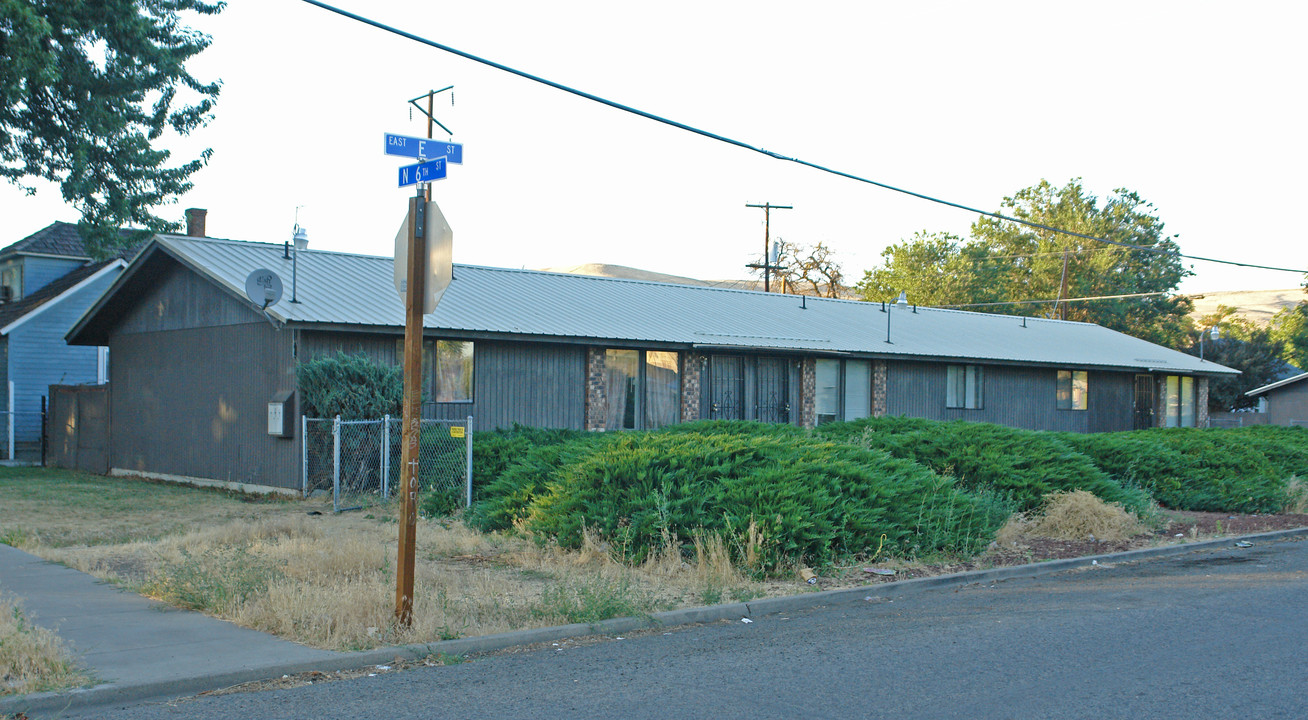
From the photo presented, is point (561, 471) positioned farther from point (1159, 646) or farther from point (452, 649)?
point (1159, 646)

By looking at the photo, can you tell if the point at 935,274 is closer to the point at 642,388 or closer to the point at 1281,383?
the point at 1281,383

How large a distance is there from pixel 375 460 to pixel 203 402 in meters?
5.60

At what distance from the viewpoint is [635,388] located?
23.6 m

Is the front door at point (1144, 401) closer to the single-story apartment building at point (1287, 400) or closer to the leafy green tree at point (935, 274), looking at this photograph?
the single-story apartment building at point (1287, 400)

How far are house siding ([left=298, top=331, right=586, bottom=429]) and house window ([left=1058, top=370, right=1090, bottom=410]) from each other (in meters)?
17.7

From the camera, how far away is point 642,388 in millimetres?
23734

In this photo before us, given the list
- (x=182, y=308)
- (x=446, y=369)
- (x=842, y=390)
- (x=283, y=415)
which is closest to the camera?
(x=283, y=415)

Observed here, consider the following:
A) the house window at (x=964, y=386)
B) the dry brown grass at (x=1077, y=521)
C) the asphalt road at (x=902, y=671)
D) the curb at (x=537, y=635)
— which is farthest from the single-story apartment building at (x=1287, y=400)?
the asphalt road at (x=902, y=671)

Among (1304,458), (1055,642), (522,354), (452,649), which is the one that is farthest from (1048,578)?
(522,354)

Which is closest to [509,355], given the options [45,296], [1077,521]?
[1077,521]

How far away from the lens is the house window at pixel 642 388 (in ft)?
76.4

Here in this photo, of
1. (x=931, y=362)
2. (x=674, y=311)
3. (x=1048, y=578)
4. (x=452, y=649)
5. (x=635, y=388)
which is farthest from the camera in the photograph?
(x=931, y=362)

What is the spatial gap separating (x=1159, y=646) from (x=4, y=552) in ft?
38.4

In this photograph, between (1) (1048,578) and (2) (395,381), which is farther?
(2) (395,381)
